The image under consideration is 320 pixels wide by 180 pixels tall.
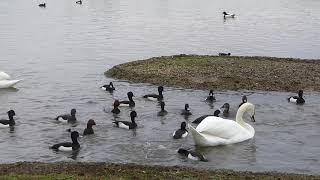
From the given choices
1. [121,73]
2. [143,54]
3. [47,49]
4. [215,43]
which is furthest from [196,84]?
[215,43]

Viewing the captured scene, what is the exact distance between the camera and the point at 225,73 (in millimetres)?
28938

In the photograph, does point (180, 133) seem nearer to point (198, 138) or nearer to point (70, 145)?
point (198, 138)

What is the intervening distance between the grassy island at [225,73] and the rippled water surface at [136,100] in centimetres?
104

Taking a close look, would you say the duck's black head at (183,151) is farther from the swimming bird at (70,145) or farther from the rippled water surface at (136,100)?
the swimming bird at (70,145)

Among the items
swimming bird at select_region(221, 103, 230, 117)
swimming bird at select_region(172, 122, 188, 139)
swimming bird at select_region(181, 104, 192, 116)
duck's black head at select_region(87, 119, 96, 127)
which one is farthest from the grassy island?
duck's black head at select_region(87, 119, 96, 127)

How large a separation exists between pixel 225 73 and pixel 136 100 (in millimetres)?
6674

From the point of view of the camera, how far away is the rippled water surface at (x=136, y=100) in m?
16.6

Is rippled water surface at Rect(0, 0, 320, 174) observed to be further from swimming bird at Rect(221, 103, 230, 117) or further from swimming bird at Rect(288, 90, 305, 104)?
swimming bird at Rect(221, 103, 230, 117)

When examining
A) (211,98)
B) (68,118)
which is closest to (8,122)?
(68,118)

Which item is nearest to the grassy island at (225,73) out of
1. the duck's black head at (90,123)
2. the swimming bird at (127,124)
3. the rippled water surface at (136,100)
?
the rippled water surface at (136,100)

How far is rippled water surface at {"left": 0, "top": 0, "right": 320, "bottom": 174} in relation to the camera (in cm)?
1659

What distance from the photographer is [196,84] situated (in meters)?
26.9

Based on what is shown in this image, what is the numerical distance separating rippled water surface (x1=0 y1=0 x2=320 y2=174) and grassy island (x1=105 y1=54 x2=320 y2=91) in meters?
1.04

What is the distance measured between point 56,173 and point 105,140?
176 inches
